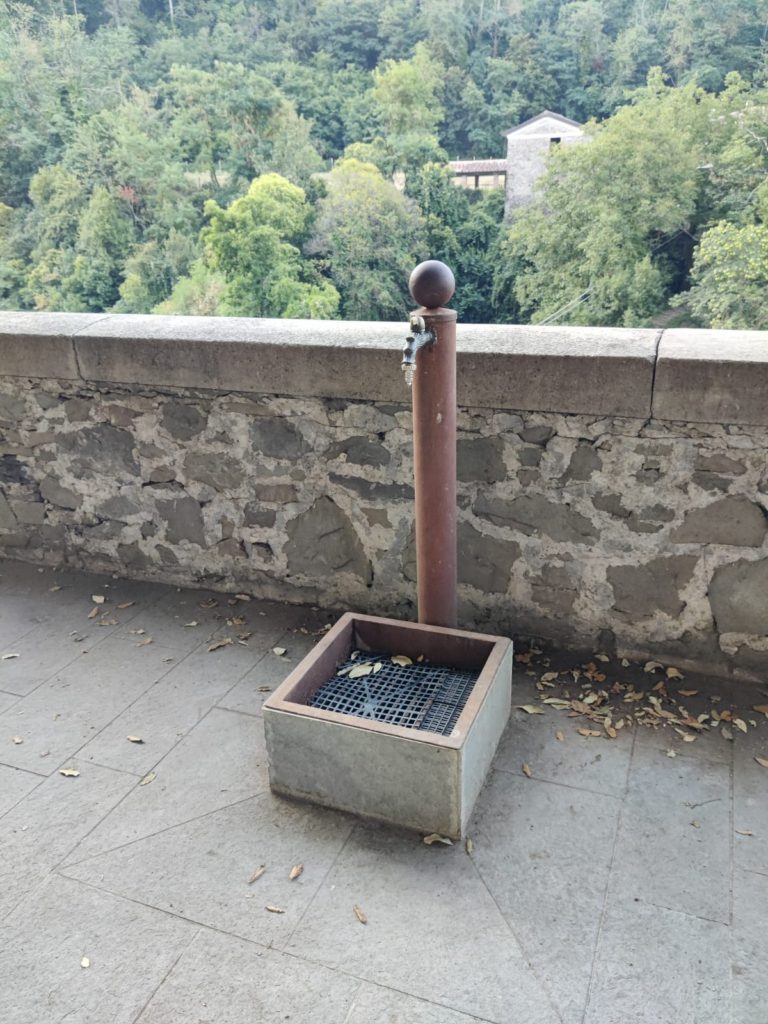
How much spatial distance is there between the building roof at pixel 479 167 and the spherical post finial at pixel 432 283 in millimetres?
40584

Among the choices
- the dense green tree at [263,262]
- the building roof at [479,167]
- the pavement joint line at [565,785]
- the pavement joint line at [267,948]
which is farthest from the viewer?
the building roof at [479,167]

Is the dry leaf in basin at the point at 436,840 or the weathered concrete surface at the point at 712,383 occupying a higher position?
the weathered concrete surface at the point at 712,383

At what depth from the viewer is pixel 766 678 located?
254 centimetres

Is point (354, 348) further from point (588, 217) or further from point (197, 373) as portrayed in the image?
point (588, 217)

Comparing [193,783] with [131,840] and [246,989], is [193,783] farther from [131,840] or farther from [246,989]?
[246,989]

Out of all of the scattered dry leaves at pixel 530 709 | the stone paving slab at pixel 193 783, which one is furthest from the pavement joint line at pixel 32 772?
the scattered dry leaves at pixel 530 709

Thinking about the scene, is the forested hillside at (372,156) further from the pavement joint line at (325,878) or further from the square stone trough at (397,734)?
the pavement joint line at (325,878)

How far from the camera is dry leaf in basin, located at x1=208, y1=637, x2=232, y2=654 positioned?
2947mm

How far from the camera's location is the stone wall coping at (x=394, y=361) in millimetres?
2275

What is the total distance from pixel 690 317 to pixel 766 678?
26.8 metres

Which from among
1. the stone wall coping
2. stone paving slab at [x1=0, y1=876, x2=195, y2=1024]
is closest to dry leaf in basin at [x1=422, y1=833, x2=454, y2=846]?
stone paving slab at [x1=0, y1=876, x2=195, y2=1024]

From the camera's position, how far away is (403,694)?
2.28m

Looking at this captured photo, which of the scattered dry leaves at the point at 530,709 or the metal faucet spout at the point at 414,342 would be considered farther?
the scattered dry leaves at the point at 530,709

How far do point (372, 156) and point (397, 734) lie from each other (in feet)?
145
